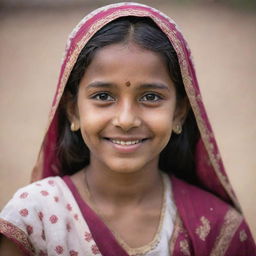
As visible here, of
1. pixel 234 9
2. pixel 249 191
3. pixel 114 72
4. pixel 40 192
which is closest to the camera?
pixel 114 72

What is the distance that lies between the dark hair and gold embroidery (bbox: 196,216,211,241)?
35 centimetres

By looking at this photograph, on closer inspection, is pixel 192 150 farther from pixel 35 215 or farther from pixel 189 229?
pixel 35 215

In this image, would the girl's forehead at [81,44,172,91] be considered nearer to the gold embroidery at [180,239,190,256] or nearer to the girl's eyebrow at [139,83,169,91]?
the girl's eyebrow at [139,83,169,91]

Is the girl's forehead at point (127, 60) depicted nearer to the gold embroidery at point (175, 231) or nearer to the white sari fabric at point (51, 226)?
the white sari fabric at point (51, 226)

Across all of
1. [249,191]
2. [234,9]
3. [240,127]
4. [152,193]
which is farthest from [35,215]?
[234,9]

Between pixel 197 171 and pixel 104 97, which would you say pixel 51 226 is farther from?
pixel 197 171

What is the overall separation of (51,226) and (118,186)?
416 mm

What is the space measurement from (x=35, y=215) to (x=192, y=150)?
925 millimetres

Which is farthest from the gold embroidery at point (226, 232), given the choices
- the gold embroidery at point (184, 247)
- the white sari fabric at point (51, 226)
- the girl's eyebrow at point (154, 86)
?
the girl's eyebrow at point (154, 86)

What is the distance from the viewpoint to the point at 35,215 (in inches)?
98.6

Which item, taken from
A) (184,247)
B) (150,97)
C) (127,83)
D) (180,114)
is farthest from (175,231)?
(127,83)

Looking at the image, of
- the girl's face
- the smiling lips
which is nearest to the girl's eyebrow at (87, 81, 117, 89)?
the girl's face

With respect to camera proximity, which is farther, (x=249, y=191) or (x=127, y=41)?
(x=249, y=191)

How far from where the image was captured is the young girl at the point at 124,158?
2.46m
